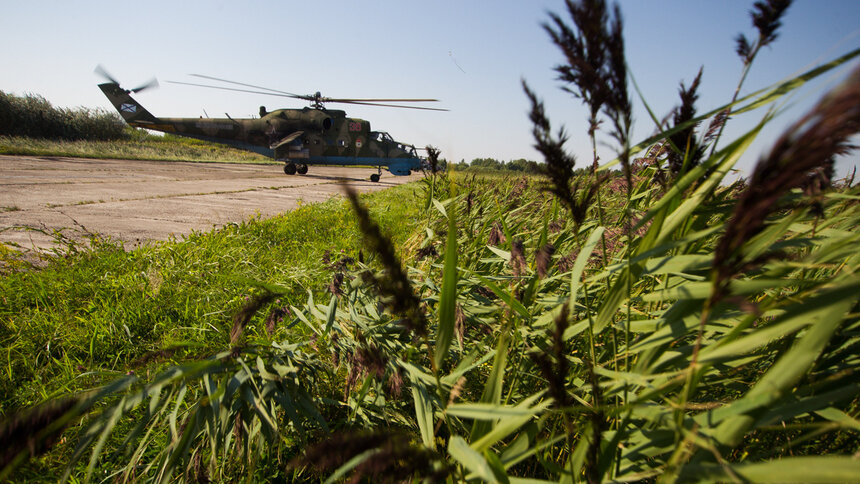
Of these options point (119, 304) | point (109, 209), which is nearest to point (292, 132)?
point (109, 209)

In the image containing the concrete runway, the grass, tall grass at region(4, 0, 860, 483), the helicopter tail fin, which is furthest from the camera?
the helicopter tail fin

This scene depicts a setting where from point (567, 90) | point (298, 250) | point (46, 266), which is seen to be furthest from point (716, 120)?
point (46, 266)

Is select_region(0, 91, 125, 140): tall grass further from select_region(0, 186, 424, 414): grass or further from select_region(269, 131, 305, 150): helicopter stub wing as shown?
select_region(0, 186, 424, 414): grass

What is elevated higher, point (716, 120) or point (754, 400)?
point (716, 120)

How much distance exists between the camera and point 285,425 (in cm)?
96

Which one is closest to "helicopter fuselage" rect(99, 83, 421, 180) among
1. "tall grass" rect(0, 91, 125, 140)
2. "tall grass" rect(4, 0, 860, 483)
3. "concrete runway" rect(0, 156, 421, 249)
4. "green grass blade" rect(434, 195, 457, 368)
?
"tall grass" rect(0, 91, 125, 140)

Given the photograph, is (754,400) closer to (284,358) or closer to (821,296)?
(821,296)

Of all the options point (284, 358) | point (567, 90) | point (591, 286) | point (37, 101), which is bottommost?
point (284, 358)

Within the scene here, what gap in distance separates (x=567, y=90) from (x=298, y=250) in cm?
261

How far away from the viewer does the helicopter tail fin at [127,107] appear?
55.3 ft

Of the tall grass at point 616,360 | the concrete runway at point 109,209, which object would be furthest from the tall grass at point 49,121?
the tall grass at point 616,360

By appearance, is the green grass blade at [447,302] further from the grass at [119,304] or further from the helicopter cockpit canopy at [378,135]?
the helicopter cockpit canopy at [378,135]

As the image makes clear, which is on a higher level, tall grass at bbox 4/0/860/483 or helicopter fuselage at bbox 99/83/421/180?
helicopter fuselage at bbox 99/83/421/180

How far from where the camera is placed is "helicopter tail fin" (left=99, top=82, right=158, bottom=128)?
664 inches
